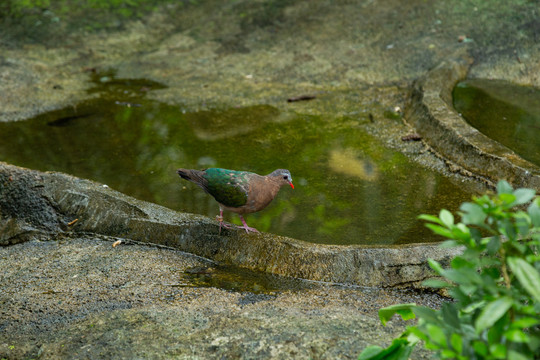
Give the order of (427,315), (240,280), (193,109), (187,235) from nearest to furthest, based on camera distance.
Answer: (427,315), (240,280), (187,235), (193,109)

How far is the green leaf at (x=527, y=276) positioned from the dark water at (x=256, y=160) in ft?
8.17

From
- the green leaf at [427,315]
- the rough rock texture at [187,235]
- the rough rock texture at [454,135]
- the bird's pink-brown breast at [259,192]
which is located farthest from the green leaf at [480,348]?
the rough rock texture at [454,135]

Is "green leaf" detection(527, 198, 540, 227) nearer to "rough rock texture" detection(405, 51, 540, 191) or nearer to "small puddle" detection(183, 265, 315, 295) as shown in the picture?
"small puddle" detection(183, 265, 315, 295)

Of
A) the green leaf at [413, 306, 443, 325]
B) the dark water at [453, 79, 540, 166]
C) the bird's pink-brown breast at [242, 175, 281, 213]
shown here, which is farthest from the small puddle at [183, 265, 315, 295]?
the dark water at [453, 79, 540, 166]

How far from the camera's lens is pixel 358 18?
27.9ft

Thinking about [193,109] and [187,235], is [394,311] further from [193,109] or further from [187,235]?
[193,109]

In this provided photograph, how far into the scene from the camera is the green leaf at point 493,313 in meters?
1.31

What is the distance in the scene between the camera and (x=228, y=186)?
12.1ft

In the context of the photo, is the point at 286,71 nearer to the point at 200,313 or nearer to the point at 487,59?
the point at 487,59

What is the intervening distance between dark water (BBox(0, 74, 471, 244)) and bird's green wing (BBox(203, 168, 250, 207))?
526 millimetres

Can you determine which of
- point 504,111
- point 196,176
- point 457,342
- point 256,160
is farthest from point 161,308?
point 504,111

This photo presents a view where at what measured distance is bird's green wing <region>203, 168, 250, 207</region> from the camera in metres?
3.69

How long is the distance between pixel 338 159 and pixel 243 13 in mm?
5018

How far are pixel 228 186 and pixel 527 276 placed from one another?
2551 mm
